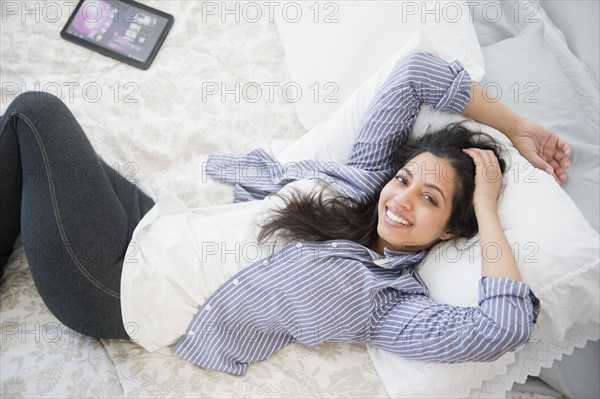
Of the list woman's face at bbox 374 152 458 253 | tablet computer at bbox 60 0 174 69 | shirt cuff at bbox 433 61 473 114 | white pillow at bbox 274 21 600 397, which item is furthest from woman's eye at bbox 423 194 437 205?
tablet computer at bbox 60 0 174 69

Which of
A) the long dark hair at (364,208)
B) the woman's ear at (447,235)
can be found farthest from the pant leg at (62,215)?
the woman's ear at (447,235)

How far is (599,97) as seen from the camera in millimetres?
1249

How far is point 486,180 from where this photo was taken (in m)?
1.02

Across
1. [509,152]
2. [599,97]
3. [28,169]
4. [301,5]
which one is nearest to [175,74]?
[301,5]

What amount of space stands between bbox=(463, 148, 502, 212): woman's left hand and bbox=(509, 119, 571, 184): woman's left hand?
5.0 inches

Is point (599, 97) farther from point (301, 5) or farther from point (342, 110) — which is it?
point (301, 5)

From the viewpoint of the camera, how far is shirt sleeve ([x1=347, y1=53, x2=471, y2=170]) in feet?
3.70

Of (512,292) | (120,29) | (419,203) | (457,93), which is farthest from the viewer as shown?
(120,29)

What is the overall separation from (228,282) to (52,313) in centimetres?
38

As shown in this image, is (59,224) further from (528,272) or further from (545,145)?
(545,145)

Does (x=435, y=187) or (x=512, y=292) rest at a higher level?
(x=435, y=187)

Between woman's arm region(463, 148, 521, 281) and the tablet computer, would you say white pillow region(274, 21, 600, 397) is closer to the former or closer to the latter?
woman's arm region(463, 148, 521, 281)

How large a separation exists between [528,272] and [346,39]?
2.61 feet

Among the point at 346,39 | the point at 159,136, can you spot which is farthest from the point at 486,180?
the point at 159,136
